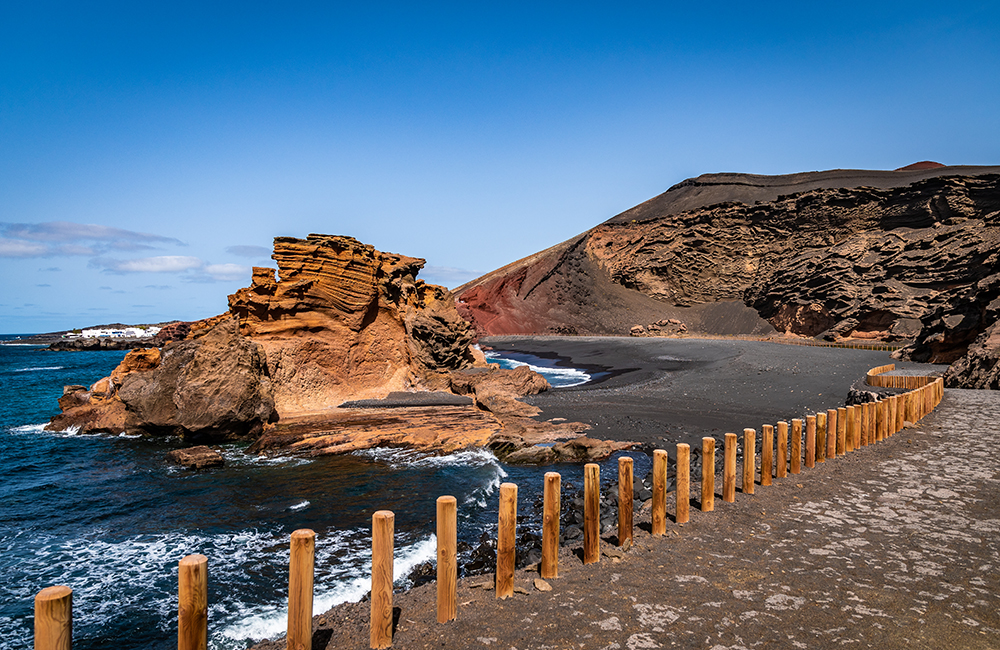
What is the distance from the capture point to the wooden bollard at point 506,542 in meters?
4.30

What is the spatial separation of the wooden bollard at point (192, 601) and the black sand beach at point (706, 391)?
37.9 feet

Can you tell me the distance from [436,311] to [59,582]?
1776cm

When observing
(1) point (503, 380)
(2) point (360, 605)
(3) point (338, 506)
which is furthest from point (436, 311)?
(2) point (360, 605)

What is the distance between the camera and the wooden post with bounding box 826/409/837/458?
27.9ft

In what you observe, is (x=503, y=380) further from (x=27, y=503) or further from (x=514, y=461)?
(x=27, y=503)

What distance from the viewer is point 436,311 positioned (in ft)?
78.9

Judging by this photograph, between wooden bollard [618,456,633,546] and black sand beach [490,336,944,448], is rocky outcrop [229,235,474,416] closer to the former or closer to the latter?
black sand beach [490,336,944,448]

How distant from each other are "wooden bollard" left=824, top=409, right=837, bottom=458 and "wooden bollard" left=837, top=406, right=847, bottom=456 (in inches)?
3.5

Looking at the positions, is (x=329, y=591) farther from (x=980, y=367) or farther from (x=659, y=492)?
(x=980, y=367)

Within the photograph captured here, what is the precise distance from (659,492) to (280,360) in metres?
13.5

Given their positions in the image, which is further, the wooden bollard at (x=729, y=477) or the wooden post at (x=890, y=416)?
the wooden post at (x=890, y=416)

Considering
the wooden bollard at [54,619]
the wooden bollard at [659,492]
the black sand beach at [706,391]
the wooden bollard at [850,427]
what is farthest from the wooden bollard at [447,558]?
the black sand beach at [706,391]

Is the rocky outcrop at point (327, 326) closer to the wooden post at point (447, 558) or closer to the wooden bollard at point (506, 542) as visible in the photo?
the wooden bollard at point (506, 542)

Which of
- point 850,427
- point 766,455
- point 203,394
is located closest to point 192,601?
point 766,455
